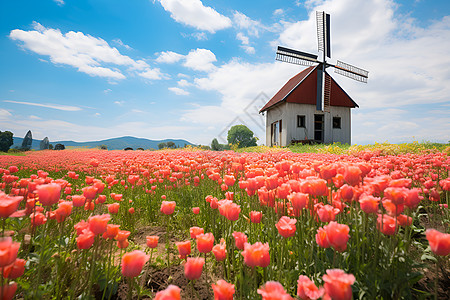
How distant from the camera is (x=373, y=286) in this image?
4.37ft

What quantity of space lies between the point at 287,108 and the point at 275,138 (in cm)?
409

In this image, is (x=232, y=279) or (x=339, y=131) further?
(x=339, y=131)

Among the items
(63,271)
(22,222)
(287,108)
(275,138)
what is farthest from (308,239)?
(275,138)

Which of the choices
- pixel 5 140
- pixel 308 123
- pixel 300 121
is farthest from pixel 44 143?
pixel 308 123

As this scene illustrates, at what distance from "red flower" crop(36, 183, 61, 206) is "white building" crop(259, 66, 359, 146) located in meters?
19.3

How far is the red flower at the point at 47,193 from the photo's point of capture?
131 centimetres

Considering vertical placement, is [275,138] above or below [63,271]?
above

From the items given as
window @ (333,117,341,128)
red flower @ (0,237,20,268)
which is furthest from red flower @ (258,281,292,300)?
window @ (333,117,341,128)

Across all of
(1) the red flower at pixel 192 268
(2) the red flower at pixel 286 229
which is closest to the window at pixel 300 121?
(2) the red flower at pixel 286 229

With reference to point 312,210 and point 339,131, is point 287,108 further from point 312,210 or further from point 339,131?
point 312,210

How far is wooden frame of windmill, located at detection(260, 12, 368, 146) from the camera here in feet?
63.9

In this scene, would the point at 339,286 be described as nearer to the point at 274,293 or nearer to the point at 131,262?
the point at 274,293

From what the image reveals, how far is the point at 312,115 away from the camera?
65.6ft

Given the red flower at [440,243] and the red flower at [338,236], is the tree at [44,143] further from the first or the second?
the red flower at [440,243]
